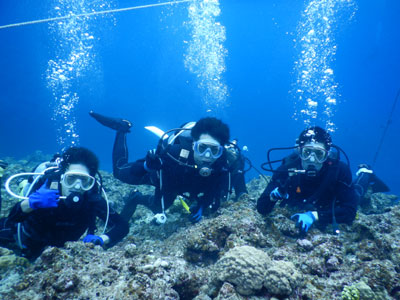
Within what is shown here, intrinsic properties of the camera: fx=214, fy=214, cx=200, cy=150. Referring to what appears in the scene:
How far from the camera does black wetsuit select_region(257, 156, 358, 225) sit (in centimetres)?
409

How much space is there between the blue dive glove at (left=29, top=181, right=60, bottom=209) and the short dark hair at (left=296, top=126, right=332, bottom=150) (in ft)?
15.1

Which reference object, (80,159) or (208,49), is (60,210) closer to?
(80,159)

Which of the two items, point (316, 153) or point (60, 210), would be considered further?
point (316, 153)

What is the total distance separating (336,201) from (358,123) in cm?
11713

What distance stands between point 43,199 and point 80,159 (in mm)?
956

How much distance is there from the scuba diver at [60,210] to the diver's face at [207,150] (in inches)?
80.8

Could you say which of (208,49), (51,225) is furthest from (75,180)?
(208,49)

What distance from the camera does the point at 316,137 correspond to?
172 inches

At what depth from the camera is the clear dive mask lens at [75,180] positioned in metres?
3.74

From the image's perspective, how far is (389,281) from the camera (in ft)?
7.97

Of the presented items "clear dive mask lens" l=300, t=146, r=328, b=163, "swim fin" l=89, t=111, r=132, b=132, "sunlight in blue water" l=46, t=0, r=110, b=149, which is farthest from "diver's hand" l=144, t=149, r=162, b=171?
"sunlight in blue water" l=46, t=0, r=110, b=149

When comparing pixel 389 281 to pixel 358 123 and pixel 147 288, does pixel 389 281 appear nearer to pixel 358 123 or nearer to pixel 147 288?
pixel 147 288

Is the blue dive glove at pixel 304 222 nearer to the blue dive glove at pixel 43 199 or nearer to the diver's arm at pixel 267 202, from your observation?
the diver's arm at pixel 267 202

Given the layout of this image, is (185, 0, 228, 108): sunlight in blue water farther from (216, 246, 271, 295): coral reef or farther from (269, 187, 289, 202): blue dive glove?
(216, 246, 271, 295): coral reef
